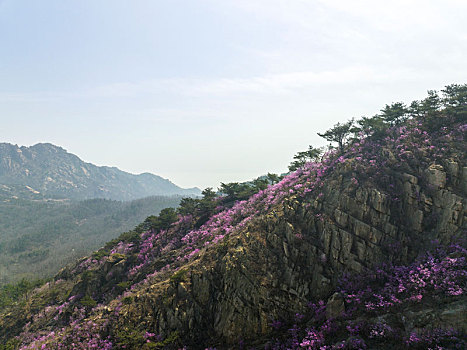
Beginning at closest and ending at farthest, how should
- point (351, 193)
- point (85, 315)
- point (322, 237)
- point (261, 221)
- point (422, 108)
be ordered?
point (322, 237) → point (351, 193) → point (261, 221) → point (85, 315) → point (422, 108)

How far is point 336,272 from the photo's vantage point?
19.7 metres

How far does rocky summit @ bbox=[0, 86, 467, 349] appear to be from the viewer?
15.8m

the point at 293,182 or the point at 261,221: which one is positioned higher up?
the point at 293,182

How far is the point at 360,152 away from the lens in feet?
94.3

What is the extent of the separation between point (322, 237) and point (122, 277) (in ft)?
89.0

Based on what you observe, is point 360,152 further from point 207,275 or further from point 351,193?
point 207,275

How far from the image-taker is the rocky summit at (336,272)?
15.8 m

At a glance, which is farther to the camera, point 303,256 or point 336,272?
point 303,256

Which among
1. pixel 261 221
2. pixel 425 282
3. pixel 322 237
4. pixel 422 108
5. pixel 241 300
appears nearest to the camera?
pixel 425 282

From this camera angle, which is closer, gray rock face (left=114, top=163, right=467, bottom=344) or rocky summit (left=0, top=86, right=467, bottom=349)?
rocky summit (left=0, top=86, right=467, bottom=349)

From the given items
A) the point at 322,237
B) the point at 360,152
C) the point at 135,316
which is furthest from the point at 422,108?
the point at 135,316

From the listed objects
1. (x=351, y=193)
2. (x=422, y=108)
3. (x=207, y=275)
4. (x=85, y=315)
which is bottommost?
(x=85, y=315)

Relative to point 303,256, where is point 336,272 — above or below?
below

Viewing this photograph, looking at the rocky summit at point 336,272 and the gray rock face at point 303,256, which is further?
the gray rock face at point 303,256
